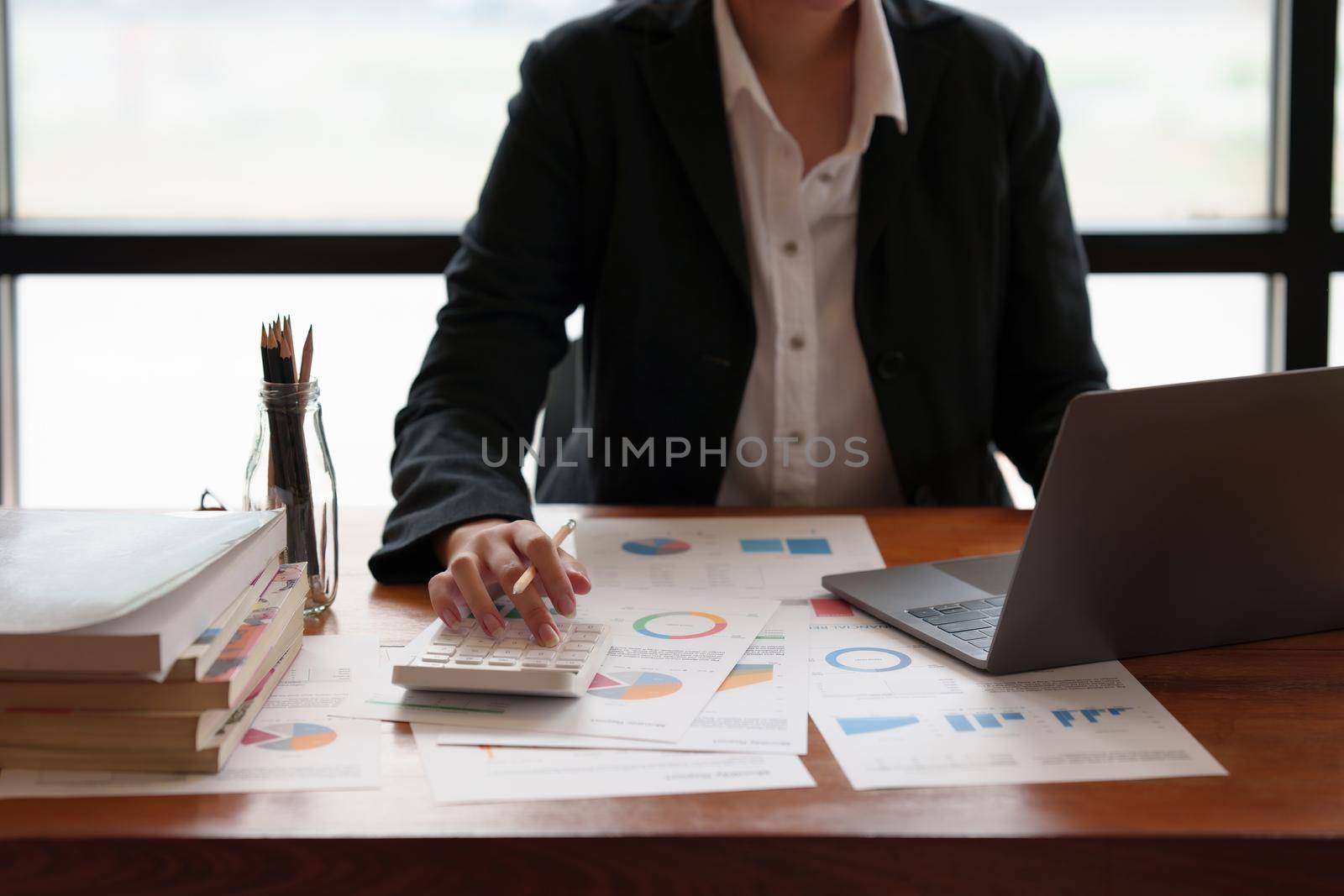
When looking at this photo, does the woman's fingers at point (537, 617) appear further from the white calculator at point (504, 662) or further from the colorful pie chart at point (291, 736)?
the colorful pie chart at point (291, 736)

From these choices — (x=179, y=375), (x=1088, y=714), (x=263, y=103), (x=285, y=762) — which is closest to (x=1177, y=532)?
(x=1088, y=714)

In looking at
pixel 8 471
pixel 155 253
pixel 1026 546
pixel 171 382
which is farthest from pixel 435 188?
pixel 1026 546

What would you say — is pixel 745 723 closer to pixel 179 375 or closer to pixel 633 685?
pixel 633 685

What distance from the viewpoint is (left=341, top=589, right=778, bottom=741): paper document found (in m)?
0.80

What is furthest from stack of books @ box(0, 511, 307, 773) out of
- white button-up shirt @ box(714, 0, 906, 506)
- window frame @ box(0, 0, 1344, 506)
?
window frame @ box(0, 0, 1344, 506)

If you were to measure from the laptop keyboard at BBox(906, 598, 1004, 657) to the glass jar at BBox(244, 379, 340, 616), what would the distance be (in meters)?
0.52

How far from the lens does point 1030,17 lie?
6.89ft

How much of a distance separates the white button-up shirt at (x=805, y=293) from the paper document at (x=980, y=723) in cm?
64

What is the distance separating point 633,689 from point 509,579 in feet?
0.50

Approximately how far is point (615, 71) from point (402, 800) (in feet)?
3.57

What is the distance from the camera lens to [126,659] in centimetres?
70

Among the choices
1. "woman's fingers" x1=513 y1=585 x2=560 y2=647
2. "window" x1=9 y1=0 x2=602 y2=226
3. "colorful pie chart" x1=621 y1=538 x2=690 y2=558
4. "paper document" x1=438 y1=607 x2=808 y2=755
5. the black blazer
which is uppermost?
"window" x1=9 y1=0 x2=602 y2=226

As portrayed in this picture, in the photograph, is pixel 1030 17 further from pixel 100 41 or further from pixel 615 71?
pixel 100 41

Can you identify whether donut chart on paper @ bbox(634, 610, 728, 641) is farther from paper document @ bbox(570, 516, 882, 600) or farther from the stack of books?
the stack of books
